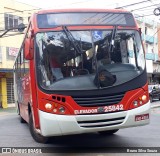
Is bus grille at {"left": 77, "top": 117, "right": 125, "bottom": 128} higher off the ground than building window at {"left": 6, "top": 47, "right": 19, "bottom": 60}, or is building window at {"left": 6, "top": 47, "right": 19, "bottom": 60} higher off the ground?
bus grille at {"left": 77, "top": 117, "right": 125, "bottom": 128}

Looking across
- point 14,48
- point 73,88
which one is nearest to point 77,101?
point 73,88

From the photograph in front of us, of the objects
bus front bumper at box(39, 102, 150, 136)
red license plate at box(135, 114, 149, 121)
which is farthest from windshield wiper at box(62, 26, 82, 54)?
red license plate at box(135, 114, 149, 121)

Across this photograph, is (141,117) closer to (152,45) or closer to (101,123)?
(101,123)

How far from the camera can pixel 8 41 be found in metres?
29.9

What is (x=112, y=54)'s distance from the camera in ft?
25.5

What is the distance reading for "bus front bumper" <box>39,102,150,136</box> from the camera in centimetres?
716

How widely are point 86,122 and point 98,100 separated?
52cm

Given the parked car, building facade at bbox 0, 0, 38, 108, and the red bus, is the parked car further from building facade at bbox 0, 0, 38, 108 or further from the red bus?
the red bus

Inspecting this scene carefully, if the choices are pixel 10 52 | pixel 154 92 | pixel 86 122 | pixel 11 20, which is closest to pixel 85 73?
pixel 86 122

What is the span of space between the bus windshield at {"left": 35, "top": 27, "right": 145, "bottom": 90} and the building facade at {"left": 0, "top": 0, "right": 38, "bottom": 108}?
70.0 ft

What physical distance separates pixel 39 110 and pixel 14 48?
23.4 metres

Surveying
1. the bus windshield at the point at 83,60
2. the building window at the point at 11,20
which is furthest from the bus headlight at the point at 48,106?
the building window at the point at 11,20

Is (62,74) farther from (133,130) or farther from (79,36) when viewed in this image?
(133,130)

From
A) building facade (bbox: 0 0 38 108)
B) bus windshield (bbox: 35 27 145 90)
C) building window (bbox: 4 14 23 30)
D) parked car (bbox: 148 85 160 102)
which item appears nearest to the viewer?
bus windshield (bbox: 35 27 145 90)
